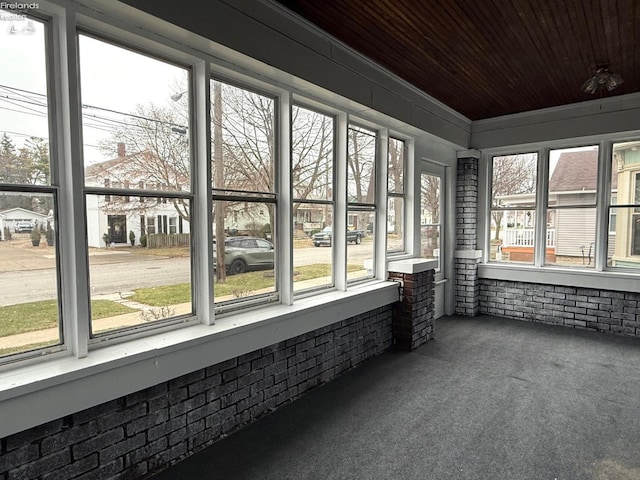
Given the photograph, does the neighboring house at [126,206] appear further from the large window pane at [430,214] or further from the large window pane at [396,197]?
the large window pane at [430,214]

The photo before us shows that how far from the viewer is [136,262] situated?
242 cm

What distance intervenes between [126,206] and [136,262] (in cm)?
36

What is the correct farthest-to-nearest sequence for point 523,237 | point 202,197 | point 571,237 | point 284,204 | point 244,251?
1. point 523,237
2. point 571,237
3. point 284,204
4. point 244,251
5. point 202,197

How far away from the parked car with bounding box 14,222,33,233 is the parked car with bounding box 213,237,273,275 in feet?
3.58

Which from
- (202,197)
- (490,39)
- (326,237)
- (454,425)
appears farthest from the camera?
(326,237)

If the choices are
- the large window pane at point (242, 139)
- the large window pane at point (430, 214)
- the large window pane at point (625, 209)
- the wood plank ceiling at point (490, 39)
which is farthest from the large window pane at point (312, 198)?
the large window pane at point (625, 209)

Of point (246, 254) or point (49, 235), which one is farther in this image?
point (246, 254)

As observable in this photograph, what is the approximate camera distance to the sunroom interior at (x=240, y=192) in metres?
1.97

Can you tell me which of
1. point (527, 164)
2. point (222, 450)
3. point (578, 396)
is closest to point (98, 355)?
point (222, 450)

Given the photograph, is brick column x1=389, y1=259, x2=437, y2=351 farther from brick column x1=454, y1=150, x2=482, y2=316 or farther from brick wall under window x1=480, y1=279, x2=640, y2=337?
brick wall under window x1=480, y1=279, x2=640, y2=337

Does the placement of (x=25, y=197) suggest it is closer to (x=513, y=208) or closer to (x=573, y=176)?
(x=513, y=208)

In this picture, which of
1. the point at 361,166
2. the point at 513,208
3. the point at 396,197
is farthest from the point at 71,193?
the point at 513,208

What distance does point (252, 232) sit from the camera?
10.1ft

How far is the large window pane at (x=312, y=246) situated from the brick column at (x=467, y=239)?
320cm
